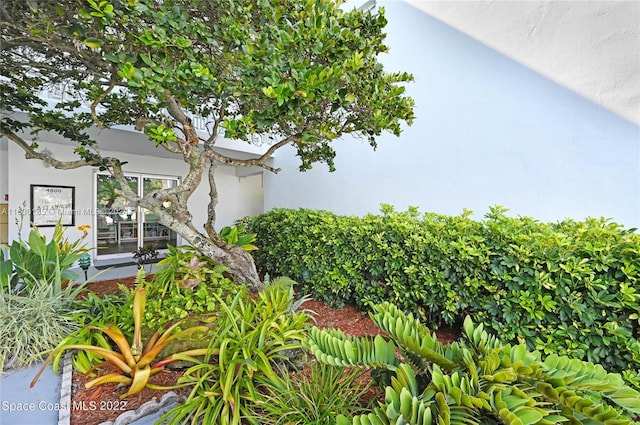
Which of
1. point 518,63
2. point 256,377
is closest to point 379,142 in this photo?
point 518,63

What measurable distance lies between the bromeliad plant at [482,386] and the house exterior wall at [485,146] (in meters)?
2.83

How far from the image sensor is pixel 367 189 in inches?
212

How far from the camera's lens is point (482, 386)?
1333mm

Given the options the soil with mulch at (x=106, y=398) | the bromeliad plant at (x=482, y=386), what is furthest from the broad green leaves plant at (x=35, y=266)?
the bromeliad plant at (x=482, y=386)

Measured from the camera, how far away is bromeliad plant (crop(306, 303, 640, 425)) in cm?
119

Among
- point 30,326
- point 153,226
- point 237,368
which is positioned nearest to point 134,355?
point 237,368

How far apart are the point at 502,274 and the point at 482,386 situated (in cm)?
142

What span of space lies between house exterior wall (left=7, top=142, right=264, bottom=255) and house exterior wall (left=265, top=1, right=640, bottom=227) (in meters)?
5.34

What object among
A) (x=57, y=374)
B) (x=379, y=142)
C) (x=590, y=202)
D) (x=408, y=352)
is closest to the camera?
(x=408, y=352)

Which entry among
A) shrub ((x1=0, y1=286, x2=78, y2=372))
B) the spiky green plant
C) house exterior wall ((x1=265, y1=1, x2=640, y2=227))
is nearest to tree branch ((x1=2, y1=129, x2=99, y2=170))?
shrub ((x1=0, y1=286, x2=78, y2=372))

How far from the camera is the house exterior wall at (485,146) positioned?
3186mm

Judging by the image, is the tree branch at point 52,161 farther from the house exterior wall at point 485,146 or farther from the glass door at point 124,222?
the house exterior wall at point 485,146

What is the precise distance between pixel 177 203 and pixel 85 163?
1271mm

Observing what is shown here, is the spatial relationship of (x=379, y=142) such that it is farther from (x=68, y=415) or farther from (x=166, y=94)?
(x=68, y=415)
